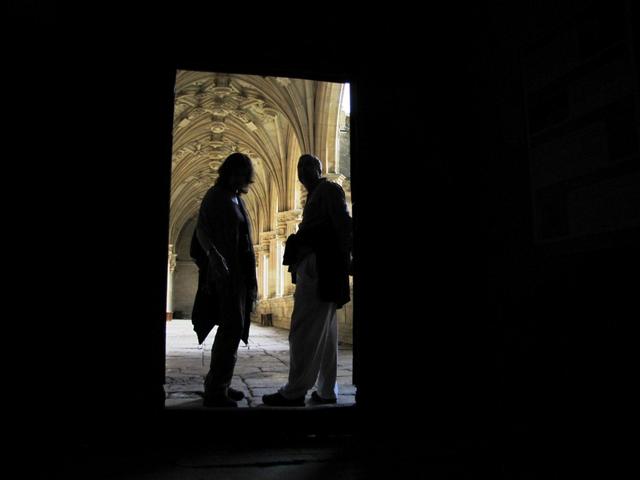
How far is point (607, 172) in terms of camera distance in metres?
1.75

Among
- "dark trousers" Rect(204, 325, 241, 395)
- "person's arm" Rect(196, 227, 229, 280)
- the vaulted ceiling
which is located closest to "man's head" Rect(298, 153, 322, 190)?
"person's arm" Rect(196, 227, 229, 280)

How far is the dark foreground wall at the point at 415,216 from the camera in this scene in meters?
1.80

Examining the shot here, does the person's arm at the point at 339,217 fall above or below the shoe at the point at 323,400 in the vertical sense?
above

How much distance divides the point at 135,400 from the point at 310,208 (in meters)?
1.47

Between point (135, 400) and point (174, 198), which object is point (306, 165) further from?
point (174, 198)

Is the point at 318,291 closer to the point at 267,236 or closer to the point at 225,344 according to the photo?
the point at 225,344

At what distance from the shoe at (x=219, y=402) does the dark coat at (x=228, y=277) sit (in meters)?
0.34

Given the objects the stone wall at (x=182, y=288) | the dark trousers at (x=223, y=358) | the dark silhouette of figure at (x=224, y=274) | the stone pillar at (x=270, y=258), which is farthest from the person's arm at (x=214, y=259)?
the stone wall at (x=182, y=288)

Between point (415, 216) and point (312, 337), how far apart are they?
971 millimetres

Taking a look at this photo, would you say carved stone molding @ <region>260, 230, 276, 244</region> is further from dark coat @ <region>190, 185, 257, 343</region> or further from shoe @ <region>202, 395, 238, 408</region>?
shoe @ <region>202, 395, 238, 408</region>

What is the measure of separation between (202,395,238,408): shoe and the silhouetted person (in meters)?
0.22

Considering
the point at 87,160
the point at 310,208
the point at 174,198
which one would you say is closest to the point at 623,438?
the point at 310,208

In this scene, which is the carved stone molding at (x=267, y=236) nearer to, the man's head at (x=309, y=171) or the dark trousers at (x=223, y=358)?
the man's head at (x=309, y=171)

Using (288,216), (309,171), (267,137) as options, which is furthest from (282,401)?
(267,137)
